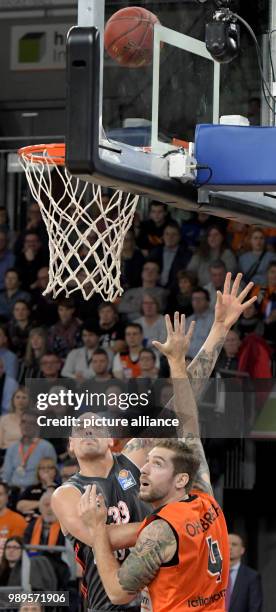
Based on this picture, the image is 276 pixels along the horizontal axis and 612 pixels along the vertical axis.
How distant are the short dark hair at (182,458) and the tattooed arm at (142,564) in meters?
0.25

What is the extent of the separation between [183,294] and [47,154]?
4.60 m

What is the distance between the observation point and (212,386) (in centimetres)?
860

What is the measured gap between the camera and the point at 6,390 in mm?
10242

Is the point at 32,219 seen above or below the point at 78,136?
above

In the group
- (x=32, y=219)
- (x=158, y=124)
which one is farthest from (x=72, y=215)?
(x=32, y=219)

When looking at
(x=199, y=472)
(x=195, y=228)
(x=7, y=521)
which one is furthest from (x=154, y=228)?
(x=199, y=472)

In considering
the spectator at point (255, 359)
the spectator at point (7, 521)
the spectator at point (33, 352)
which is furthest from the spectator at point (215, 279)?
the spectator at point (7, 521)

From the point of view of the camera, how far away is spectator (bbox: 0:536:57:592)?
26.8ft

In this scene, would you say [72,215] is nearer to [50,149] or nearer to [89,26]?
[50,149]

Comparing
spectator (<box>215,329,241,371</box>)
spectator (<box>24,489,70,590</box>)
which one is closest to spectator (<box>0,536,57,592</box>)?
spectator (<box>24,489,70,590</box>)

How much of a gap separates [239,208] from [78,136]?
1.07 metres

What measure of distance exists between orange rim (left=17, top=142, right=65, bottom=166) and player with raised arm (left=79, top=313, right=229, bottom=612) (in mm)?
1604

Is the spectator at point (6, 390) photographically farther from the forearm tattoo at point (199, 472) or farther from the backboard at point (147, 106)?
the forearm tattoo at point (199, 472)

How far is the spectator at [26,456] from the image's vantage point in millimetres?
9172
